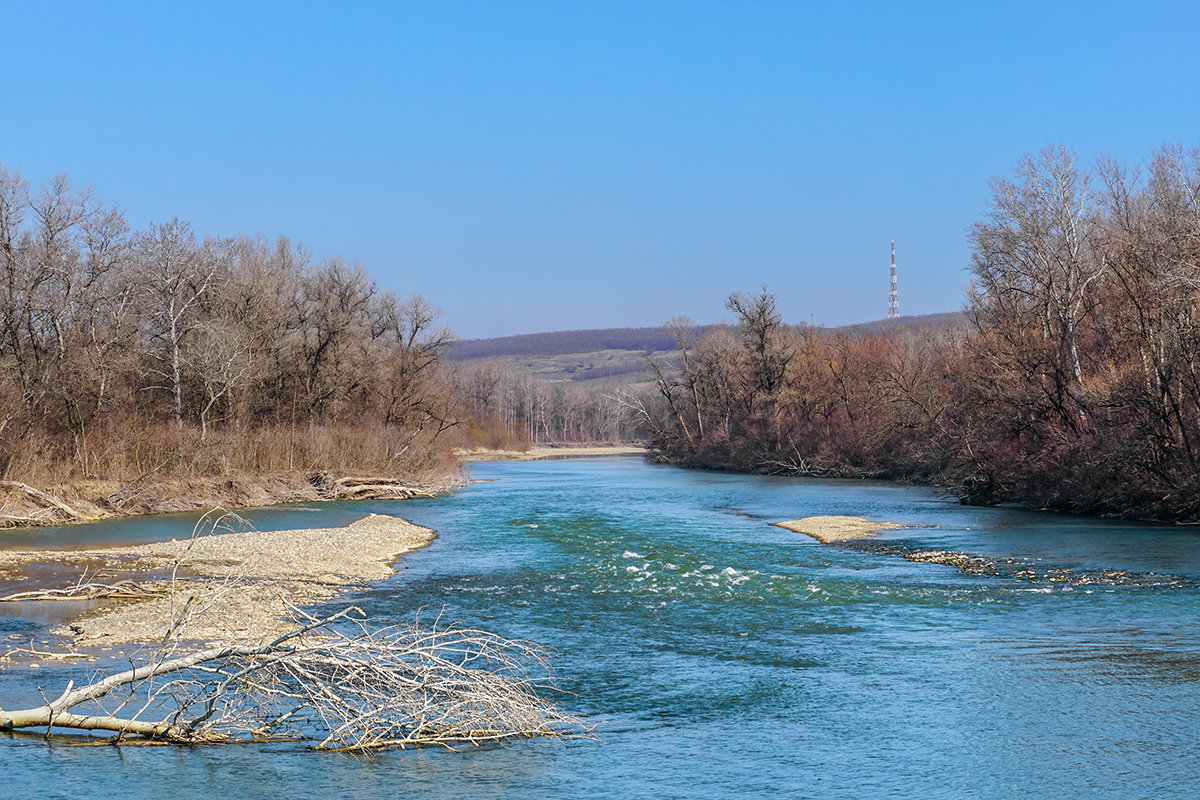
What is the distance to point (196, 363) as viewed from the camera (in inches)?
1923

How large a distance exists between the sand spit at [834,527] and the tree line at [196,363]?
83.6ft

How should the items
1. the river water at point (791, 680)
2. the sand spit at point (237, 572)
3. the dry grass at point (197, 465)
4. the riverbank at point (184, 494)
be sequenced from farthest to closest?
the dry grass at point (197, 465), the riverbank at point (184, 494), the sand spit at point (237, 572), the river water at point (791, 680)

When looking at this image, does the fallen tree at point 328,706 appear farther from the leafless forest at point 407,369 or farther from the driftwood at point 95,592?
the leafless forest at point 407,369

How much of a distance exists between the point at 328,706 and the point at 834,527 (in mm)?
25091

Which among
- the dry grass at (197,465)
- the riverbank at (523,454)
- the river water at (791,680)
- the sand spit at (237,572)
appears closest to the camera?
the river water at (791,680)

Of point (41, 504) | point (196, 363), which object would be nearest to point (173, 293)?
point (196, 363)

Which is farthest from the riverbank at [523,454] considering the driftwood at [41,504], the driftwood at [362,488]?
the driftwood at [41,504]

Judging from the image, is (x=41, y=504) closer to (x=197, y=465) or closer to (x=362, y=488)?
(x=197, y=465)

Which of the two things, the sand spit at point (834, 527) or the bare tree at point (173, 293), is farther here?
the bare tree at point (173, 293)

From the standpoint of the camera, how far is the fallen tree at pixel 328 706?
35.8 feet

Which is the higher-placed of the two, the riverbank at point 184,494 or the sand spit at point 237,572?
the riverbank at point 184,494

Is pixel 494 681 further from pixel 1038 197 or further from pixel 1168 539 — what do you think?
pixel 1038 197

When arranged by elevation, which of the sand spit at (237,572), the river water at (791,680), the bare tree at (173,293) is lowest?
the river water at (791,680)

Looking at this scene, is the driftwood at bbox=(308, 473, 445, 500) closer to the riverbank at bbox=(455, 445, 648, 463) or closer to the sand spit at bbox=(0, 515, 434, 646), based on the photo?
the sand spit at bbox=(0, 515, 434, 646)
